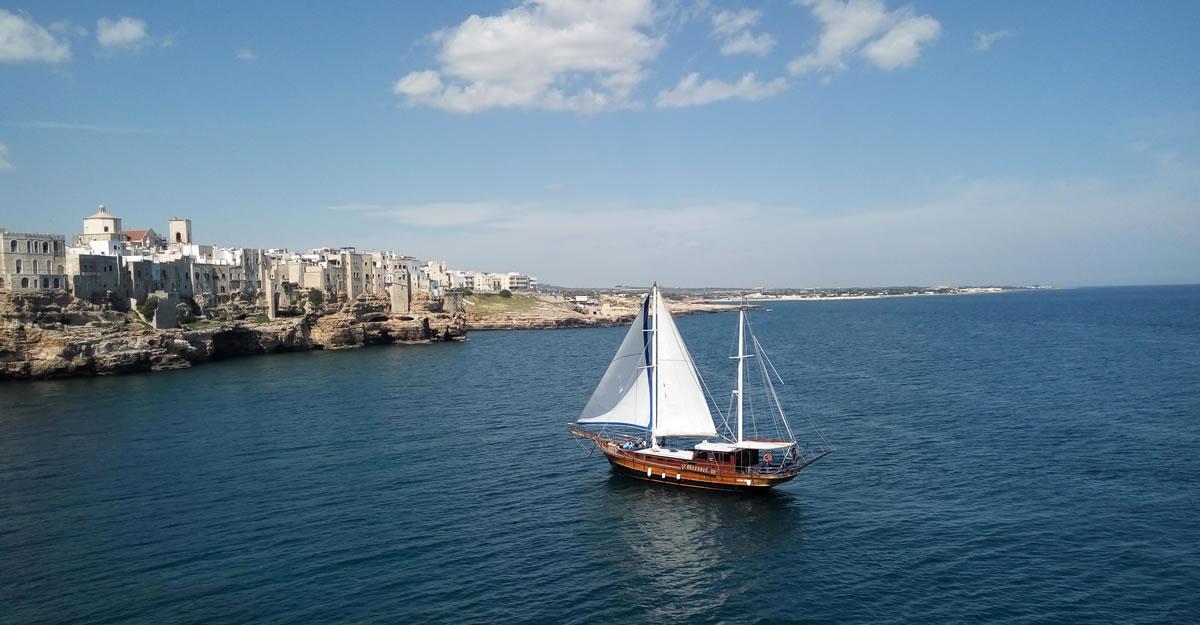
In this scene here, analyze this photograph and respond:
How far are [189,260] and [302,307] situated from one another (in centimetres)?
1966

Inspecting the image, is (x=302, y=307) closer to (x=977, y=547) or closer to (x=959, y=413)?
(x=959, y=413)

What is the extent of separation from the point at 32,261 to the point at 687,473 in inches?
3850

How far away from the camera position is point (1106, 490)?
37.8 m

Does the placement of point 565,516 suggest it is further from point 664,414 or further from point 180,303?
point 180,303

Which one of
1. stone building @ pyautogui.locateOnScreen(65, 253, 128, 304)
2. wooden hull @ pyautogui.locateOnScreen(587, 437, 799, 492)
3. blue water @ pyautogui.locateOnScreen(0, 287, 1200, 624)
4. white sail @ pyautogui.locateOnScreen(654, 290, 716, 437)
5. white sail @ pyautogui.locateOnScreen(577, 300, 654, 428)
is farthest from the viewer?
stone building @ pyautogui.locateOnScreen(65, 253, 128, 304)

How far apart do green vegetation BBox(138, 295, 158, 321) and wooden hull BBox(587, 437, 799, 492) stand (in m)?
90.5

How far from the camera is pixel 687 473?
41062 mm

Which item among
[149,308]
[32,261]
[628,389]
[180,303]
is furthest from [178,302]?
[628,389]

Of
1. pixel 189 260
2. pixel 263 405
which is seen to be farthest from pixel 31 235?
pixel 263 405

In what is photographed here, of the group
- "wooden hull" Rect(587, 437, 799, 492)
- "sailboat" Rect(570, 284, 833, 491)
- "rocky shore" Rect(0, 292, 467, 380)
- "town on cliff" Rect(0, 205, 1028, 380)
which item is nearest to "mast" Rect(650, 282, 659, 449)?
"sailboat" Rect(570, 284, 833, 491)

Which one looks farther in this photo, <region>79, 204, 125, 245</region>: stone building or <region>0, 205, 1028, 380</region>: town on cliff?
<region>79, 204, 125, 245</region>: stone building

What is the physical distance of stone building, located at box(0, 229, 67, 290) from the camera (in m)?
91.1

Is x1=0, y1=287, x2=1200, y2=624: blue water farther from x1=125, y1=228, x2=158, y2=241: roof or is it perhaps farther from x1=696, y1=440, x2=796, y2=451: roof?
x1=125, y1=228, x2=158, y2=241: roof

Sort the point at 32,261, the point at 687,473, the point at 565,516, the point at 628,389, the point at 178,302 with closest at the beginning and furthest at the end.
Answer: the point at 565,516 < the point at 687,473 < the point at 628,389 < the point at 32,261 < the point at 178,302
